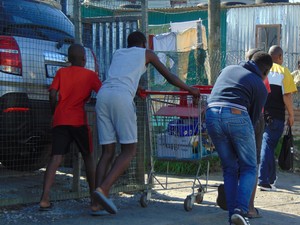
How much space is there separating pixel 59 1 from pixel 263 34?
14920mm

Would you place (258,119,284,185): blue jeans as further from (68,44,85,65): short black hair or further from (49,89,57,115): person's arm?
(49,89,57,115): person's arm

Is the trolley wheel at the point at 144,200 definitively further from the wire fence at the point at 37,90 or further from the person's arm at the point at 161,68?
the person's arm at the point at 161,68

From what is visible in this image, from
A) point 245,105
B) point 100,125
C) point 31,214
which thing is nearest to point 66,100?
point 100,125

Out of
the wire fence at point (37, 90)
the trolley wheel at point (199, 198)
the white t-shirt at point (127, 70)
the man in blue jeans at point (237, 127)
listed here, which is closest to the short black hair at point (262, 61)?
the man in blue jeans at point (237, 127)

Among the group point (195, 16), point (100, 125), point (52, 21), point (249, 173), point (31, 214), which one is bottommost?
point (31, 214)

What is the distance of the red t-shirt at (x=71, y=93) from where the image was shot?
5.68 metres

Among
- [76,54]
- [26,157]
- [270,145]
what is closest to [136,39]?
[76,54]

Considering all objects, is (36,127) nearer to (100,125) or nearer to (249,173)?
(100,125)

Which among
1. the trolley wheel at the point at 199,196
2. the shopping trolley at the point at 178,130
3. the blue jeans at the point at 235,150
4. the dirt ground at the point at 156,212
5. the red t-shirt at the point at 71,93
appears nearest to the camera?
the blue jeans at the point at 235,150

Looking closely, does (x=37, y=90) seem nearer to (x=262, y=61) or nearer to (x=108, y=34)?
(x=108, y=34)

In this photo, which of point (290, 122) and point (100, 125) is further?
point (290, 122)

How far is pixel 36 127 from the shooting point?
615cm

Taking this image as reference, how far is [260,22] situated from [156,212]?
624 inches

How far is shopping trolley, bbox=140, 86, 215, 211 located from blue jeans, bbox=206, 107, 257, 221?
2.51ft
